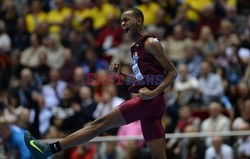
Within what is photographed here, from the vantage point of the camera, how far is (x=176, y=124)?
1316cm

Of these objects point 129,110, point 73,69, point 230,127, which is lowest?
point 230,127

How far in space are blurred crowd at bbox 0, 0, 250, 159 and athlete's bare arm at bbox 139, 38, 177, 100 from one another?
3.43 metres

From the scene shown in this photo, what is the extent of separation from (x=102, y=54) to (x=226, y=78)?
3196 mm

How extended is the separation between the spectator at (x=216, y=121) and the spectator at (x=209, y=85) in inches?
41.4

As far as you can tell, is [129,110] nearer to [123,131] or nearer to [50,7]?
[123,131]

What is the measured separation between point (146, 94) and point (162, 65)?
413 millimetres

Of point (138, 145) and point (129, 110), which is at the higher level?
point (129, 110)

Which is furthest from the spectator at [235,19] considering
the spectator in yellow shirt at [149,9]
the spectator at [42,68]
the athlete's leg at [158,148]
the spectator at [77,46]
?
the athlete's leg at [158,148]

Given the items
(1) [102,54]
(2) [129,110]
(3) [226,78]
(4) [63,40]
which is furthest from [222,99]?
(2) [129,110]

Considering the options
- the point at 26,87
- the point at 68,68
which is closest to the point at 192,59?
the point at 68,68

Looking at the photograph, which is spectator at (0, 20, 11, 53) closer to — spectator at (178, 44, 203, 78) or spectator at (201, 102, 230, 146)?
spectator at (178, 44, 203, 78)

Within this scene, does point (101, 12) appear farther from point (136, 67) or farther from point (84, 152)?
point (136, 67)

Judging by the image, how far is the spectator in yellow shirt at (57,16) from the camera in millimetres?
17172

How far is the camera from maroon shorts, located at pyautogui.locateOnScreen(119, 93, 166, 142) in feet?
27.6
